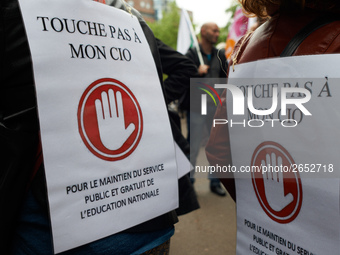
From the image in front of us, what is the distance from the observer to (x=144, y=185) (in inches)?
44.1

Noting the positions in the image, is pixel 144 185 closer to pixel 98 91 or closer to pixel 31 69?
pixel 98 91

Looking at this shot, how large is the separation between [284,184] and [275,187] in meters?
0.05

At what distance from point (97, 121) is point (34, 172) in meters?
0.26

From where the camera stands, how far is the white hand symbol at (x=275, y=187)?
107 centimetres

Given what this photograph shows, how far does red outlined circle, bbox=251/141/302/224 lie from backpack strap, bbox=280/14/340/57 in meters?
0.33

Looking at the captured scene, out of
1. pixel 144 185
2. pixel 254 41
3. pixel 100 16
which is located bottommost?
pixel 144 185

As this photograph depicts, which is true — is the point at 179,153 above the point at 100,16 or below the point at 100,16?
below

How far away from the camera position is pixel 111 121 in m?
1.06

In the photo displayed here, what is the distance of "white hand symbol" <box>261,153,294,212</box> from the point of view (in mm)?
1072

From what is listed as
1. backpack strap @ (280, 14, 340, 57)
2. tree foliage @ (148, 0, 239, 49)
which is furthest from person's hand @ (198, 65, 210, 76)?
tree foliage @ (148, 0, 239, 49)

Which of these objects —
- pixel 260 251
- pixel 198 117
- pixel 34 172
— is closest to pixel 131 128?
pixel 34 172

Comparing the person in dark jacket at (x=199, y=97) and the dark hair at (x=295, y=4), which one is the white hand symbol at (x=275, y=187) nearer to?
the dark hair at (x=295, y=4)

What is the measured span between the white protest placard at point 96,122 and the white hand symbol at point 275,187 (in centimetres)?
35

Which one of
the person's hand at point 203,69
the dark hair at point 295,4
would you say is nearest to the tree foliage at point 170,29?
the person's hand at point 203,69
